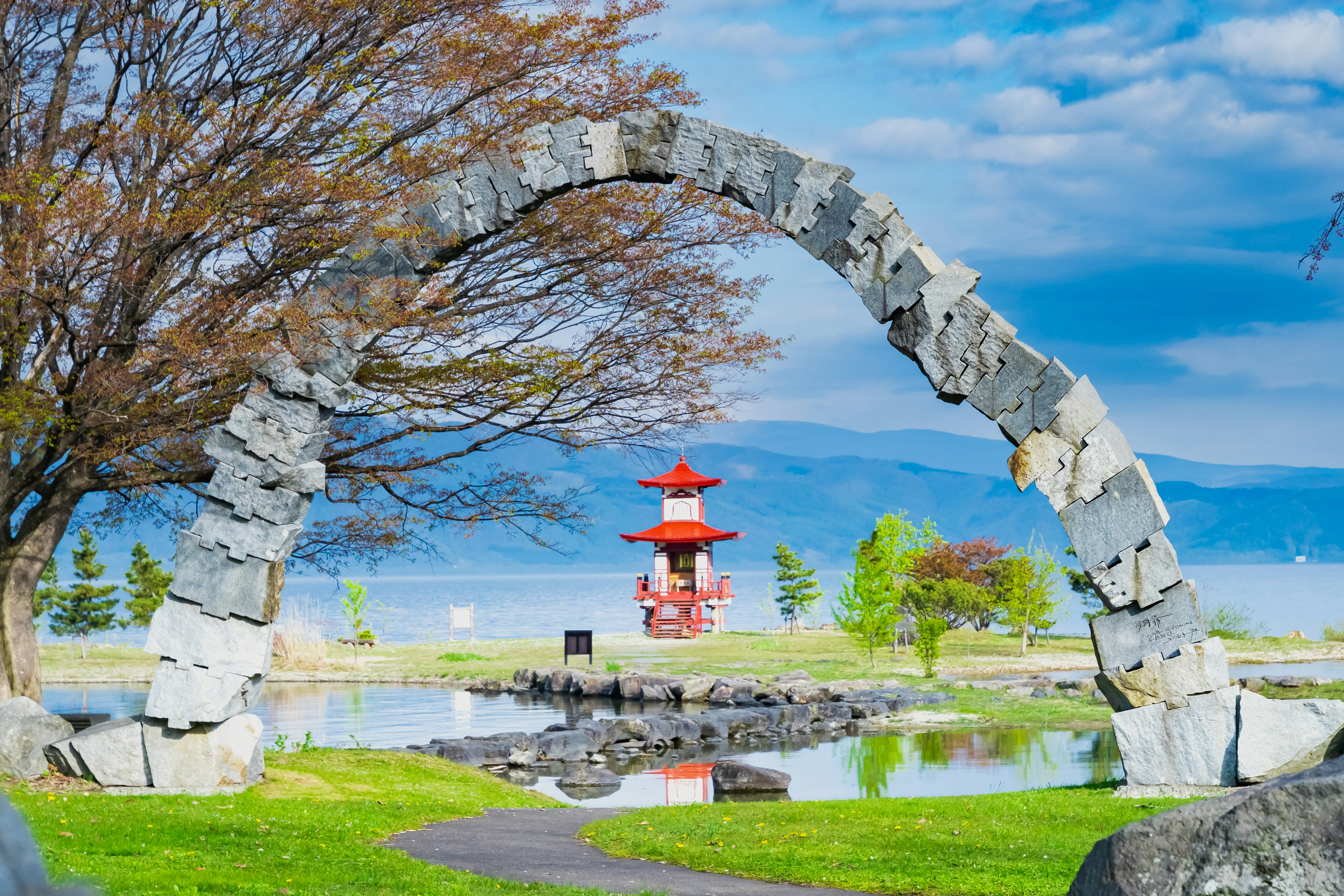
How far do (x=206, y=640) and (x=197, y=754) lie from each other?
120 cm

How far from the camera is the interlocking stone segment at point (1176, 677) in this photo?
1136cm

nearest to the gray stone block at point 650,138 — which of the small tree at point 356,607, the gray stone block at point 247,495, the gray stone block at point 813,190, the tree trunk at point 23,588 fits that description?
the gray stone block at point 813,190

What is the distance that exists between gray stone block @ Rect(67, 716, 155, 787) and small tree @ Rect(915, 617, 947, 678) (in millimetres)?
22571

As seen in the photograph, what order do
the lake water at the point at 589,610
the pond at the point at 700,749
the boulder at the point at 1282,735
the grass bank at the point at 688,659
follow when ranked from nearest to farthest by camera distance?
1. the boulder at the point at 1282,735
2. the pond at the point at 700,749
3. the grass bank at the point at 688,659
4. the lake water at the point at 589,610

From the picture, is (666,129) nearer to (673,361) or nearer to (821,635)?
(673,361)

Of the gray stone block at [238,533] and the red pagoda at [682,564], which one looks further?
the red pagoda at [682,564]

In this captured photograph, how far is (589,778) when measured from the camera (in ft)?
60.2

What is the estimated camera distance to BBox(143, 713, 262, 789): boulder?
12.3 metres

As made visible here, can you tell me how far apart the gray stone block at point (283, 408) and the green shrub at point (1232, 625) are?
33.6 metres

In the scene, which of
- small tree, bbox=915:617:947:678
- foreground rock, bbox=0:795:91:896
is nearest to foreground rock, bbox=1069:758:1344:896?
foreground rock, bbox=0:795:91:896

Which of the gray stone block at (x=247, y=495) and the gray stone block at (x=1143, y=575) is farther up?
the gray stone block at (x=247, y=495)

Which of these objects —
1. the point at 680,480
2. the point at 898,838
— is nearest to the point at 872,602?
the point at 680,480

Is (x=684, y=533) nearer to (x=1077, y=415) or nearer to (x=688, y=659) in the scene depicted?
(x=688, y=659)

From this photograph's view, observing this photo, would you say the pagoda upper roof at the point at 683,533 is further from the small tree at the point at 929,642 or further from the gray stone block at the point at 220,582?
the gray stone block at the point at 220,582
